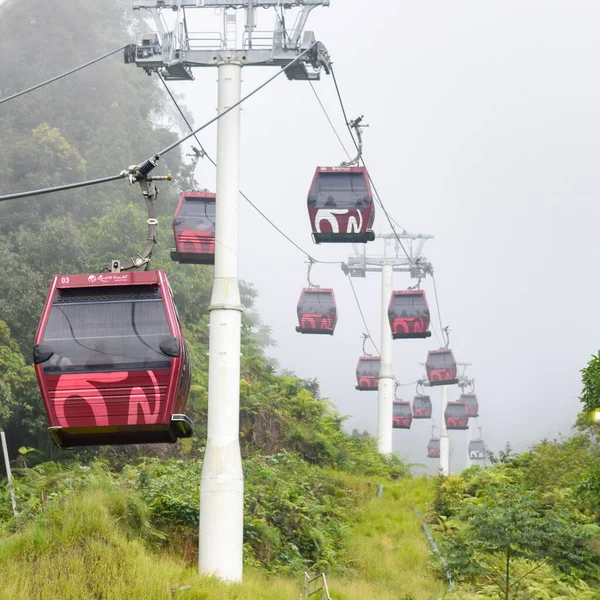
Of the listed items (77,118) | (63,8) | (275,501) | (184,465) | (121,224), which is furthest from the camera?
(63,8)

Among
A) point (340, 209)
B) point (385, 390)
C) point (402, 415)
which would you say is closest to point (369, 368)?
point (385, 390)

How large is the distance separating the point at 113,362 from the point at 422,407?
49.7 meters

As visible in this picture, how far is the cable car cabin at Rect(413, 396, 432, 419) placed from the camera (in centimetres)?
6022

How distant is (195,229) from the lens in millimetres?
21578

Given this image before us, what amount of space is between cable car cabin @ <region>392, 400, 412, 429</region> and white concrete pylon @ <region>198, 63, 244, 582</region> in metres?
42.6

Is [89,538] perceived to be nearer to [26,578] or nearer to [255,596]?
[26,578]

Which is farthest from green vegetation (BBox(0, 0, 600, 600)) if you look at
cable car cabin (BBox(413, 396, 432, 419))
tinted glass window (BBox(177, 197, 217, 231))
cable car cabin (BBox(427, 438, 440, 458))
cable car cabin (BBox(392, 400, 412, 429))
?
cable car cabin (BBox(427, 438, 440, 458))

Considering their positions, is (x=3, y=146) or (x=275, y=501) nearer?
(x=275, y=501)

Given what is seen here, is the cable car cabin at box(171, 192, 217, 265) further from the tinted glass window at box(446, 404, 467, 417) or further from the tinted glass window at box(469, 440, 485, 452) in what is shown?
the tinted glass window at box(469, 440, 485, 452)

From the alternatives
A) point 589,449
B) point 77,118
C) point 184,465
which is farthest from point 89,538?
point 77,118

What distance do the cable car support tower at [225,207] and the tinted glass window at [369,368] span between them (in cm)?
3306

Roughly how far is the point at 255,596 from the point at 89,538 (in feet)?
7.65

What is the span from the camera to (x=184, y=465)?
2236cm

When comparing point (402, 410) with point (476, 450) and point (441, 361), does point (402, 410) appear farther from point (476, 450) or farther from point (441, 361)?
point (476, 450)
